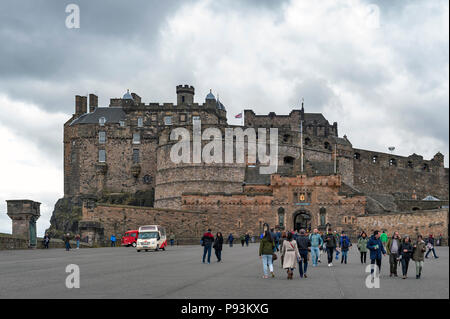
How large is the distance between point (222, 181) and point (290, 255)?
4510 cm

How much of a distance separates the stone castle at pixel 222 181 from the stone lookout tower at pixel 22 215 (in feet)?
38.8

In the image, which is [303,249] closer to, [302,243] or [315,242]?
[302,243]

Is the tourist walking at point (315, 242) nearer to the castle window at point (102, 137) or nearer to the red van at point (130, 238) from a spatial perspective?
the red van at point (130, 238)

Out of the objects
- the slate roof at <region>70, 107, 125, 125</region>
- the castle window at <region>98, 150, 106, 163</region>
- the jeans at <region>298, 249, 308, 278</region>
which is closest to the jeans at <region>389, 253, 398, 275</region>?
the jeans at <region>298, 249, 308, 278</region>

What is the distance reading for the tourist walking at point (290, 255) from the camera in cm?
1398

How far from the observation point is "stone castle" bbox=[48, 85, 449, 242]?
49.4 m

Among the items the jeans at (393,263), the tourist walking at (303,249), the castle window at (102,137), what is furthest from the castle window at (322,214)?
the jeans at (393,263)

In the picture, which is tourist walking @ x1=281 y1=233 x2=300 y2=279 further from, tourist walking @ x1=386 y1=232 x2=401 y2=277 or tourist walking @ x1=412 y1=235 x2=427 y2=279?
tourist walking @ x1=412 y1=235 x2=427 y2=279

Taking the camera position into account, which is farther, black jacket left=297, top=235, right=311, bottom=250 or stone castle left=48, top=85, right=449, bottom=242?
stone castle left=48, top=85, right=449, bottom=242

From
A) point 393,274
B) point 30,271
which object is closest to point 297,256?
point 393,274

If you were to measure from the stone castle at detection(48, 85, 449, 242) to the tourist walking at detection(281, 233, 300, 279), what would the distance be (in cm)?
2847

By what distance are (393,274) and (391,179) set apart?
205 feet
